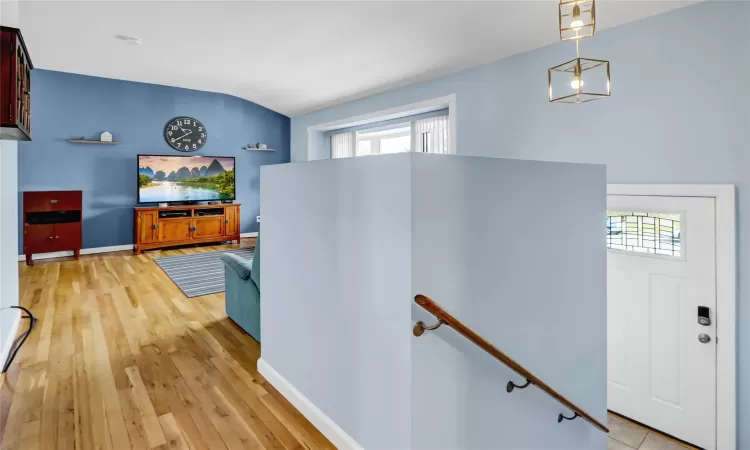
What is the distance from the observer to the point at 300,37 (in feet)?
14.3

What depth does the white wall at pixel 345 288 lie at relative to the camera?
1.63 metres

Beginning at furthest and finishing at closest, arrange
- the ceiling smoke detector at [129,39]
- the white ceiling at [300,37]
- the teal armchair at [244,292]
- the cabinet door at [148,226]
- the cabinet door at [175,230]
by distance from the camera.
Result: 1. the cabinet door at [175,230]
2. the cabinet door at [148,226]
3. the ceiling smoke detector at [129,39]
4. the white ceiling at [300,37]
5. the teal armchair at [244,292]

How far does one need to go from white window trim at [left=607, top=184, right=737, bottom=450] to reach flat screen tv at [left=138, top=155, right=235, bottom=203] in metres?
7.24

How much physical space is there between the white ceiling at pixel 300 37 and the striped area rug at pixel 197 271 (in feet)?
8.90

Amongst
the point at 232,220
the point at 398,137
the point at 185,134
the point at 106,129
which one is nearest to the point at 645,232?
the point at 398,137

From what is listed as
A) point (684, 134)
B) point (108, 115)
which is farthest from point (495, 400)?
point (108, 115)

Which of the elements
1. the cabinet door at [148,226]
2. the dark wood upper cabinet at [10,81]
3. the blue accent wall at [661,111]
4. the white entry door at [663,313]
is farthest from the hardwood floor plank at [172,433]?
the cabinet door at [148,226]

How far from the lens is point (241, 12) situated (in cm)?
390

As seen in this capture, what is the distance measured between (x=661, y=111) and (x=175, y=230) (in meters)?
6.82

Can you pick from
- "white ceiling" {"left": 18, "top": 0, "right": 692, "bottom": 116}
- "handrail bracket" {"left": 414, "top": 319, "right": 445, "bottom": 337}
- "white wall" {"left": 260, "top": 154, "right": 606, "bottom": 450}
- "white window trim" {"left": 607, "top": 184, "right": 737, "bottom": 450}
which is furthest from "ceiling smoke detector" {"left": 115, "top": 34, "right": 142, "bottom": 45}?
"white window trim" {"left": 607, "top": 184, "right": 737, "bottom": 450}

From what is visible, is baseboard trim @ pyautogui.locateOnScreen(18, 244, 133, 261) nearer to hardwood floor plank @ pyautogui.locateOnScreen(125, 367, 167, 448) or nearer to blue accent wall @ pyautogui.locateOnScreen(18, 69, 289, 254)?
blue accent wall @ pyautogui.locateOnScreen(18, 69, 289, 254)

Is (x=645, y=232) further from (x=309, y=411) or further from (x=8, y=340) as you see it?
(x=8, y=340)

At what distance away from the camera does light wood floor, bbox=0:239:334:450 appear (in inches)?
83.6

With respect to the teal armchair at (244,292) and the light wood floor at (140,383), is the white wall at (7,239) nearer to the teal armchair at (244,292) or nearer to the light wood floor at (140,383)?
the light wood floor at (140,383)
